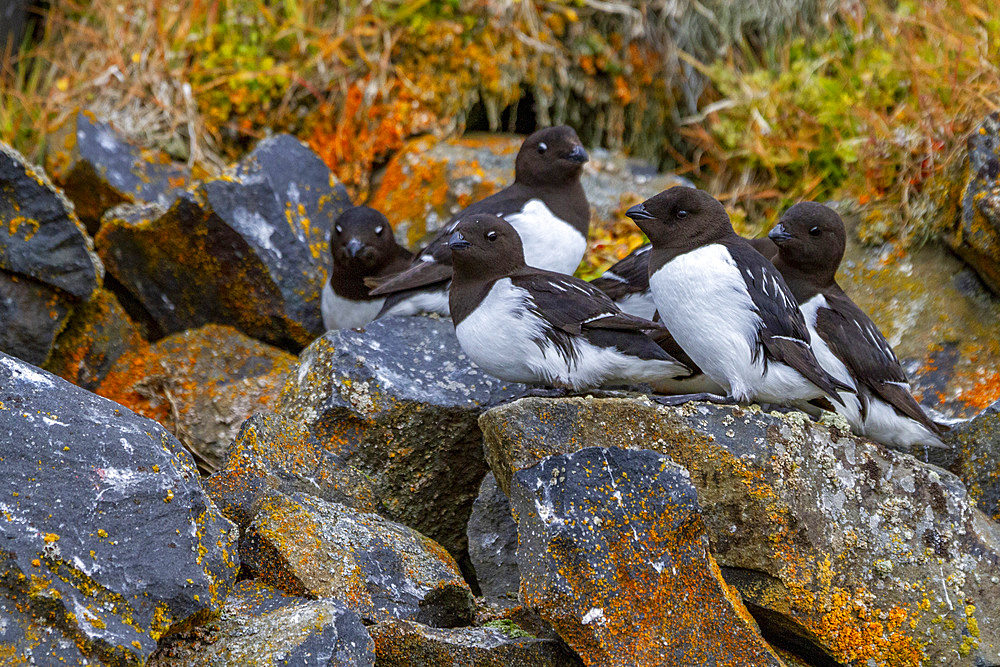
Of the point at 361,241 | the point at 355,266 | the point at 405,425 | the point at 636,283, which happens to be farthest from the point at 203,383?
A: the point at 636,283

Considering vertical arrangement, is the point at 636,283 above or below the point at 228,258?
above

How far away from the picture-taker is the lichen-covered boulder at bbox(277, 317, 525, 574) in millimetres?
5059

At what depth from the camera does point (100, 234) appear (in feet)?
23.4

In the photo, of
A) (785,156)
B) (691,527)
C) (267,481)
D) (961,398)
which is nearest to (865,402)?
(961,398)

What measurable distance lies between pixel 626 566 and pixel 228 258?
14.2 feet

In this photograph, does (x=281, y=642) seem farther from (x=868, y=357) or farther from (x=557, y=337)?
(x=868, y=357)

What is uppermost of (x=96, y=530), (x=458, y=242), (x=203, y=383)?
(x=458, y=242)

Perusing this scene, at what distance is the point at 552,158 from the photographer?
6.80 m

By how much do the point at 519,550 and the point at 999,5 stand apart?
6247 mm

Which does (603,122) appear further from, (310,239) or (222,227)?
(222,227)

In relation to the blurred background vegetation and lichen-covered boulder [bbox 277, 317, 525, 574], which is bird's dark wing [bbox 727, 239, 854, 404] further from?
the blurred background vegetation

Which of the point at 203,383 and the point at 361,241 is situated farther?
the point at 361,241

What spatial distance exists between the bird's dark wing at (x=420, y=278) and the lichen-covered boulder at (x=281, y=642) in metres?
2.98

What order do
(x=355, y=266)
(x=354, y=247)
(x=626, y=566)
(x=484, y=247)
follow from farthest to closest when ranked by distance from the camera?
(x=355, y=266) → (x=354, y=247) → (x=484, y=247) → (x=626, y=566)
